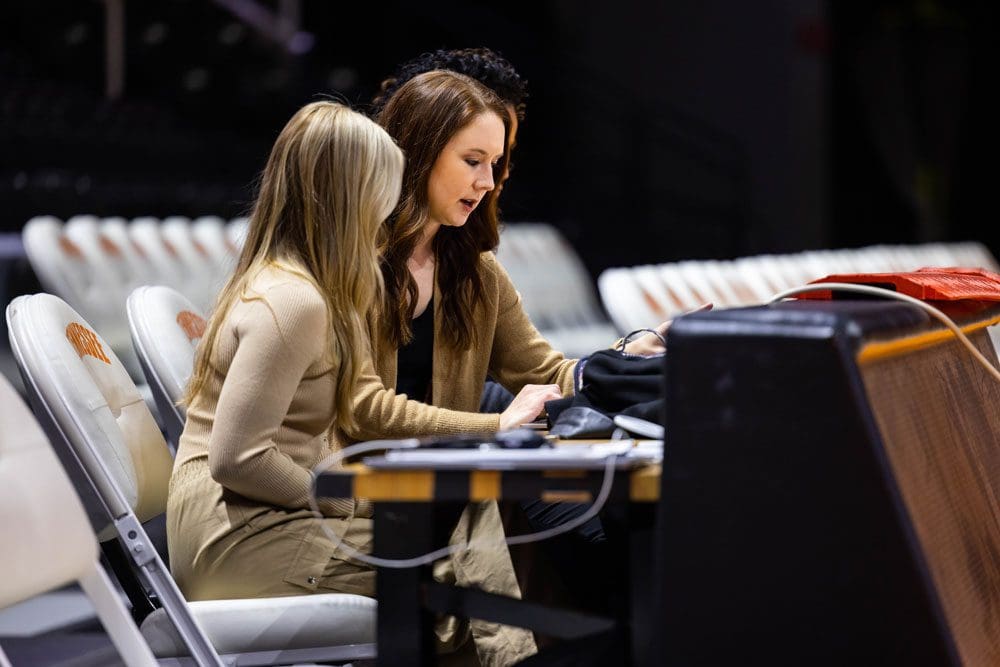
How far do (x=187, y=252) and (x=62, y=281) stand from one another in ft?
2.43

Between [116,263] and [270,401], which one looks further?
[116,263]

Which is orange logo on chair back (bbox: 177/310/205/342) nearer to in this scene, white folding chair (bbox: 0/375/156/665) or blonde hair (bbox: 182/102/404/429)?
blonde hair (bbox: 182/102/404/429)

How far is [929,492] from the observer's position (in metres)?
1.41

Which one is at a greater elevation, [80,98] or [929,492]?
[80,98]

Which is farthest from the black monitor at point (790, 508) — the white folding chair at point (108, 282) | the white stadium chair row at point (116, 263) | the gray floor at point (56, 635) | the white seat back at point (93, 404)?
the white folding chair at point (108, 282)

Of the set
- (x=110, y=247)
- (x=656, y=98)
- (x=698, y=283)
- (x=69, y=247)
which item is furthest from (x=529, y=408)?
(x=656, y=98)

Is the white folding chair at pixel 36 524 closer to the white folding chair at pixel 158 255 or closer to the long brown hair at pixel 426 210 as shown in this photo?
the long brown hair at pixel 426 210

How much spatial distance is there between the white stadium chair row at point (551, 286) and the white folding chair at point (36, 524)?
402 cm

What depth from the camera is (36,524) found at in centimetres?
145

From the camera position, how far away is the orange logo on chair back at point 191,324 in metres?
2.30

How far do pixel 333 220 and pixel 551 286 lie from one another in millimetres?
4273

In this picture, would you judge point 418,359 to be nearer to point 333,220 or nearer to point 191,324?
point 191,324

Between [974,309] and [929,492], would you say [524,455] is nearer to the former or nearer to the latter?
[929,492]

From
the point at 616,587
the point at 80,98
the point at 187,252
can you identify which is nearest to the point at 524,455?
the point at 616,587
